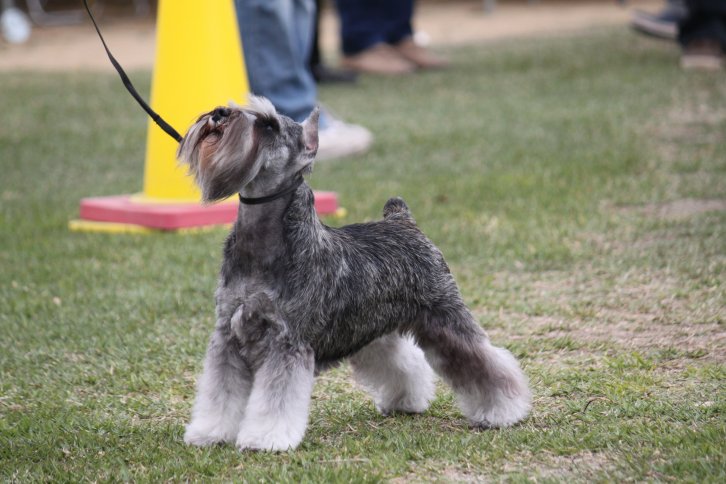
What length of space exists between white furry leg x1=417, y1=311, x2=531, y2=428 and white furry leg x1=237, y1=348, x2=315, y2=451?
0.57m

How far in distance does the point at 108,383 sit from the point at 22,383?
0.36m

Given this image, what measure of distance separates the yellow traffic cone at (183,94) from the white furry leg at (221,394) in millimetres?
3282

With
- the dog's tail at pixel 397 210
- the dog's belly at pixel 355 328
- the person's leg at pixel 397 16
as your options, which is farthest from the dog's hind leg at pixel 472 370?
the person's leg at pixel 397 16

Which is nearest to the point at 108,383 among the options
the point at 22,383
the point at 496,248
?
the point at 22,383

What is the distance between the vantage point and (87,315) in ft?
17.7

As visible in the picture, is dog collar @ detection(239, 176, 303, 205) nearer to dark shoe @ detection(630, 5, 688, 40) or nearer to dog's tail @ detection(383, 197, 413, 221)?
dog's tail @ detection(383, 197, 413, 221)

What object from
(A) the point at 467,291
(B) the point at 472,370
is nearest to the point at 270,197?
(B) the point at 472,370

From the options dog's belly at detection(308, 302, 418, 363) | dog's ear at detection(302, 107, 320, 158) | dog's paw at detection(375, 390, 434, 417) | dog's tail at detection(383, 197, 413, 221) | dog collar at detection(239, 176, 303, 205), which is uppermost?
dog's ear at detection(302, 107, 320, 158)

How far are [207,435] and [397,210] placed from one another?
115 cm

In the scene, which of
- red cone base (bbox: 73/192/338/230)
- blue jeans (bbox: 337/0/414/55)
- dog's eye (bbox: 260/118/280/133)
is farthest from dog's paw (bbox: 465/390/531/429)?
blue jeans (bbox: 337/0/414/55)

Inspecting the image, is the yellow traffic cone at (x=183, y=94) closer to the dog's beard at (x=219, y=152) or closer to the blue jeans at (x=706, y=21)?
the dog's beard at (x=219, y=152)

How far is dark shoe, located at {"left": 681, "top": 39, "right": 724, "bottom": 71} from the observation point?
40.2ft

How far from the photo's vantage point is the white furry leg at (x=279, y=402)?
11.5ft

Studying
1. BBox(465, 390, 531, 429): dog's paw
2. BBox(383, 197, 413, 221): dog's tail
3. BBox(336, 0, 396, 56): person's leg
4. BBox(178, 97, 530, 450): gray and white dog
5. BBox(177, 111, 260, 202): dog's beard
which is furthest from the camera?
BBox(336, 0, 396, 56): person's leg
